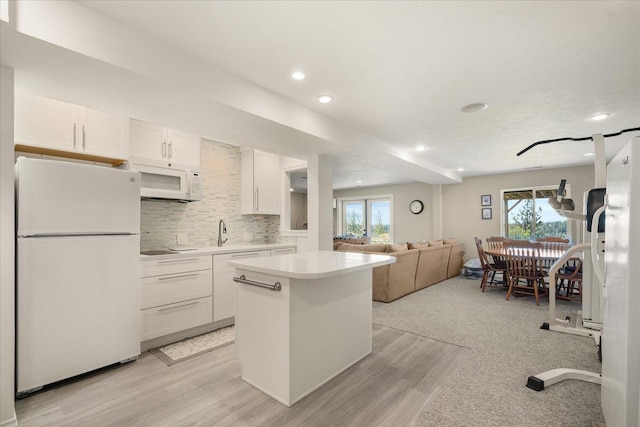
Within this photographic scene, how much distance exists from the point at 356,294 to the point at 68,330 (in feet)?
7.42

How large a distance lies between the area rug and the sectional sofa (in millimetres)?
2331

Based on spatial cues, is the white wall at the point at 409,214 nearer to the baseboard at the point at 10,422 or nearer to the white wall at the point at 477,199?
the white wall at the point at 477,199

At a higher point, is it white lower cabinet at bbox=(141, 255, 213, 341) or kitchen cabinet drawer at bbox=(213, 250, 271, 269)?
kitchen cabinet drawer at bbox=(213, 250, 271, 269)

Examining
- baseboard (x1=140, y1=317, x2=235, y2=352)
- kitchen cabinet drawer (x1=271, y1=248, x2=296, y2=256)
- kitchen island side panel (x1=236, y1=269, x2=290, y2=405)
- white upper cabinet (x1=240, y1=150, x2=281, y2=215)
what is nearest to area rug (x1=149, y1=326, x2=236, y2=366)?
baseboard (x1=140, y1=317, x2=235, y2=352)

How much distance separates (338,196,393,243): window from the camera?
9180 millimetres

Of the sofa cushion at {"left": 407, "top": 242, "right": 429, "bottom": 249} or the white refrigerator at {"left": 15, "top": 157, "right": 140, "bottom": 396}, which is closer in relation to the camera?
the white refrigerator at {"left": 15, "top": 157, "right": 140, "bottom": 396}

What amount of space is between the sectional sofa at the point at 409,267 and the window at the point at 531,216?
1629mm

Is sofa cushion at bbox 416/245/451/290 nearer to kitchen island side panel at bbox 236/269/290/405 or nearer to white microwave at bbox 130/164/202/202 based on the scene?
kitchen island side panel at bbox 236/269/290/405

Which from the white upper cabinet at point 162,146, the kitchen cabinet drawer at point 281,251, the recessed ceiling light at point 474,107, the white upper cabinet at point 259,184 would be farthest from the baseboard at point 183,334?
the recessed ceiling light at point 474,107

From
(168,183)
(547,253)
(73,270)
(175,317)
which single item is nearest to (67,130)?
(168,183)

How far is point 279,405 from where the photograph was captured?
1.99 meters

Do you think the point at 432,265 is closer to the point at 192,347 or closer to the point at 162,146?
the point at 192,347

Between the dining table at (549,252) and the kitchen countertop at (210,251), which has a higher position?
the kitchen countertop at (210,251)

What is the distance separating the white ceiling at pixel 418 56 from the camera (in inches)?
67.1
